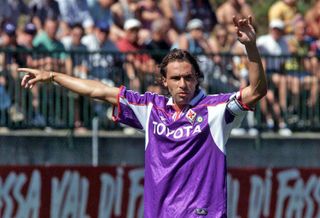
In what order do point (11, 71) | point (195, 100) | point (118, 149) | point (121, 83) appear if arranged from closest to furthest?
point (195, 100) < point (11, 71) < point (118, 149) < point (121, 83)

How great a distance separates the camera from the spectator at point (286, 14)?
60.5 feet

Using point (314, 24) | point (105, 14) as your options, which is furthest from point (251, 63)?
point (314, 24)

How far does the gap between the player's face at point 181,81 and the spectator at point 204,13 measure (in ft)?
33.3

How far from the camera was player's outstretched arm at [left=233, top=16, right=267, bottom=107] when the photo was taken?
7.69 m

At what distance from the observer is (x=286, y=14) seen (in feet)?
61.0

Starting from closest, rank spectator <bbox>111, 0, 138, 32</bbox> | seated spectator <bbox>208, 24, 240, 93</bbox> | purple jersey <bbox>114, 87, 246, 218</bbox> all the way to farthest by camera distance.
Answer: purple jersey <bbox>114, 87, 246, 218</bbox>, seated spectator <bbox>208, 24, 240, 93</bbox>, spectator <bbox>111, 0, 138, 32</bbox>

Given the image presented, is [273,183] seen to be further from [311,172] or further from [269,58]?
[269,58]

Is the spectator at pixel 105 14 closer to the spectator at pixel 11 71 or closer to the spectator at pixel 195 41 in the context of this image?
the spectator at pixel 195 41

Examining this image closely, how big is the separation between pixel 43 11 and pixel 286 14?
400 cm

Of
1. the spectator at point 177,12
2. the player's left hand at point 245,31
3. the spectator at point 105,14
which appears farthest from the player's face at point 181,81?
the spectator at point 177,12

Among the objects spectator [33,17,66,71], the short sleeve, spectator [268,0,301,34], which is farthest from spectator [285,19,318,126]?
the short sleeve

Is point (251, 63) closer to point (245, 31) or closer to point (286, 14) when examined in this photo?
point (245, 31)

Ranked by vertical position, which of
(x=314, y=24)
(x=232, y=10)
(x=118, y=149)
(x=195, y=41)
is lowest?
(x=118, y=149)

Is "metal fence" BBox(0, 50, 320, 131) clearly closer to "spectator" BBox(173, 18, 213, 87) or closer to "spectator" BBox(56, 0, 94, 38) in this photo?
"spectator" BBox(173, 18, 213, 87)
